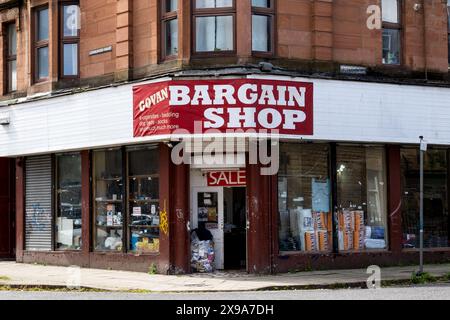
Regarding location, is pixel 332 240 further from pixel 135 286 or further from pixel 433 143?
pixel 135 286

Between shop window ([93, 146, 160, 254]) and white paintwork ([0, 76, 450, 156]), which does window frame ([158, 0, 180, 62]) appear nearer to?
white paintwork ([0, 76, 450, 156])

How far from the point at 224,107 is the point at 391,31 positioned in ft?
19.3

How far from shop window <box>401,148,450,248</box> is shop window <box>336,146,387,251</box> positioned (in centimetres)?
68

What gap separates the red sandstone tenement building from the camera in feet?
60.4

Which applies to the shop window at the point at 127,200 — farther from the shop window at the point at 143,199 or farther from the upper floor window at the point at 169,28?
the upper floor window at the point at 169,28

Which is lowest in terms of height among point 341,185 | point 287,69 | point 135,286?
point 135,286

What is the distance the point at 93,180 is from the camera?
21.1 m

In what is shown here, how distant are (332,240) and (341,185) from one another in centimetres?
150

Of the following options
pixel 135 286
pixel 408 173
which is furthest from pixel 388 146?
pixel 135 286

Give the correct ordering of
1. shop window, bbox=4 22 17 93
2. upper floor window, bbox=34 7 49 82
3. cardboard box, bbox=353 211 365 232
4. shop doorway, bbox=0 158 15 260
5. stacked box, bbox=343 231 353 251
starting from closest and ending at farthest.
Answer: stacked box, bbox=343 231 353 251
cardboard box, bbox=353 211 365 232
upper floor window, bbox=34 7 49 82
shop window, bbox=4 22 17 93
shop doorway, bbox=0 158 15 260

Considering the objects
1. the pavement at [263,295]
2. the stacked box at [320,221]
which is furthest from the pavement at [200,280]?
the stacked box at [320,221]

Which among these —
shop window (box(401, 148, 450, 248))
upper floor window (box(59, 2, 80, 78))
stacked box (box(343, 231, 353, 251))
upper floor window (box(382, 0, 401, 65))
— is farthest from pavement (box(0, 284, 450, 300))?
upper floor window (box(59, 2, 80, 78))

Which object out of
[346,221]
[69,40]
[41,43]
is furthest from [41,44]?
[346,221]

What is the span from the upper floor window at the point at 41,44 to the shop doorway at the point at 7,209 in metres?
3.55
